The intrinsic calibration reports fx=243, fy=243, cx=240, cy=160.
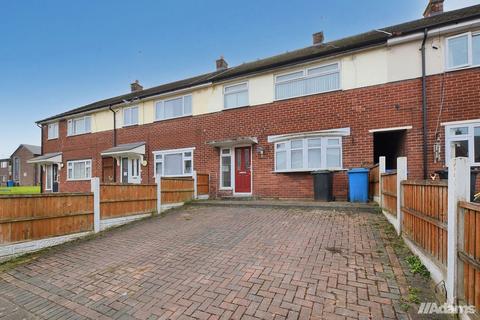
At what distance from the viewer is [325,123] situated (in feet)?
31.0

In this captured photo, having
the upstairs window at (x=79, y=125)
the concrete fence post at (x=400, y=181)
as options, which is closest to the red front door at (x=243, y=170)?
the concrete fence post at (x=400, y=181)

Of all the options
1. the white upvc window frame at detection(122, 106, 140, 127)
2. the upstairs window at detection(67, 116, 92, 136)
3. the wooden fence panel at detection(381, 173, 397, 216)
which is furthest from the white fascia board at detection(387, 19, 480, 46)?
the upstairs window at detection(67, 116, 92, 136)

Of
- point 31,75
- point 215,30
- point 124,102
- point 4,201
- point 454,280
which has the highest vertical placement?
point 215,30

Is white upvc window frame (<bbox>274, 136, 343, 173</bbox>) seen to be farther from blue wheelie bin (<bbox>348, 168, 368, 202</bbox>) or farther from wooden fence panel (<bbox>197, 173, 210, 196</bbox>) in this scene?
wooden fence panel (<bbox>197, 173, 210, 196</bbox>)

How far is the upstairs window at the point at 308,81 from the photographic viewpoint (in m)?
9.47

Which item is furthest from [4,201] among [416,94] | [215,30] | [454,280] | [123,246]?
[215,30]

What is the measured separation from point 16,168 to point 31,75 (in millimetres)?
47745

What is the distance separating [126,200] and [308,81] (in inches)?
318

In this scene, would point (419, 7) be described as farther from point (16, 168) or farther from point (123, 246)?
point (16, 168)

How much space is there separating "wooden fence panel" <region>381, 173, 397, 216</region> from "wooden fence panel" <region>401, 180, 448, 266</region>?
85 cm

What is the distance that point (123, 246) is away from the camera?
553 cm

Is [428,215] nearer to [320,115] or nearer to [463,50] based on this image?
[320,115]

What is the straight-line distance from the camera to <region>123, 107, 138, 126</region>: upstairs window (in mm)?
14541

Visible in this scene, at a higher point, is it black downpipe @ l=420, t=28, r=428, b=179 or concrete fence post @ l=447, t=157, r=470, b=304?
black downpipe @ l=420, t=28, r=428, b=179
